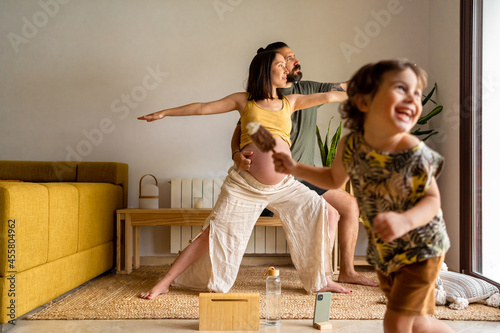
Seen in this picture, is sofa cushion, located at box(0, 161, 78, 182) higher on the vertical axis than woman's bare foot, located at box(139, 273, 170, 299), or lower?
higher

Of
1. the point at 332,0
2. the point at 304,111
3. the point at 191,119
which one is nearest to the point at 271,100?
the point at 304,111

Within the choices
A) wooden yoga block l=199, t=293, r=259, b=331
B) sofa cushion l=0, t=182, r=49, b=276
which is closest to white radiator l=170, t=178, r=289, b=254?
sofa cushion l=0, t=182, r=49, b=276

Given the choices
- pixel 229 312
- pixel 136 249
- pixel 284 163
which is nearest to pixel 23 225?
pixel 229 312

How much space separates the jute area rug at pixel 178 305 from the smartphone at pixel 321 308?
0.47 ft

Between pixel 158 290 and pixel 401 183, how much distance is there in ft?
5.81

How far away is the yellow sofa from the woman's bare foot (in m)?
0.42

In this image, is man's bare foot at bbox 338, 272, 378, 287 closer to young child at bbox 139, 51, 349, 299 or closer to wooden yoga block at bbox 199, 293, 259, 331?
young child at bbox 139, 51, 349, 299

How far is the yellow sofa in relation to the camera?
200 centimetres

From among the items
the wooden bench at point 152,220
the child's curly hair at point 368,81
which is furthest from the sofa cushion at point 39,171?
the child's curly hair at point 368,81

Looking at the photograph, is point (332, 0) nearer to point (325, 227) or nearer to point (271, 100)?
point (271, 100)

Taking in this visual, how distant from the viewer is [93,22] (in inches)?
157

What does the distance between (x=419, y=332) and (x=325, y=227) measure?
1396 mm

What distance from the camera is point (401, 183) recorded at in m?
1.22

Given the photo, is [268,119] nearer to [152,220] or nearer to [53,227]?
[53,227]
